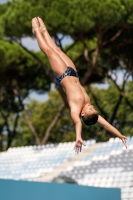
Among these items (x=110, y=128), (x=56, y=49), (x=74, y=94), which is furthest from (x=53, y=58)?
(x=110, y=128)

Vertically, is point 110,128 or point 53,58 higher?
point 53,58

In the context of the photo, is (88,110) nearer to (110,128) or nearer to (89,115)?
(89,115)

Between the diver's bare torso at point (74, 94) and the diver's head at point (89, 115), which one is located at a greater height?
the diver's bare torso at point (74, 94)

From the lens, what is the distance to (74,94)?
Answer: 545 cm

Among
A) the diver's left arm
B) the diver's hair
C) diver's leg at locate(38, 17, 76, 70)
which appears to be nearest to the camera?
the diver's hair

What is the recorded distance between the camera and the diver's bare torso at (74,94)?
213 inches

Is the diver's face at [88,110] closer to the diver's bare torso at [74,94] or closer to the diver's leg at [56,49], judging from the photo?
the diver's bare torso at [74,94]

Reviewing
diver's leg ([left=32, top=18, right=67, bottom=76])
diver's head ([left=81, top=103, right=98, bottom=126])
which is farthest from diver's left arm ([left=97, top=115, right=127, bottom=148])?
diver's leg ([left=32, top=18, right=67, bottom=76])

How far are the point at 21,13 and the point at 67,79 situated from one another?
589 inches

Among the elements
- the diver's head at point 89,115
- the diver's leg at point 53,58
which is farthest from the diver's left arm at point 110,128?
the diver's leg at point 53,58

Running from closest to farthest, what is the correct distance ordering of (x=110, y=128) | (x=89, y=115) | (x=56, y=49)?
(x=89, y=115)
(x=110, y=128)
(x=56, y=49)

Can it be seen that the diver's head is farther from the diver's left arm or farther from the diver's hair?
the diver's left arm

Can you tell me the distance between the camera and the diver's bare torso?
5.41 m

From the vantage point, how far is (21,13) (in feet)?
65.7
